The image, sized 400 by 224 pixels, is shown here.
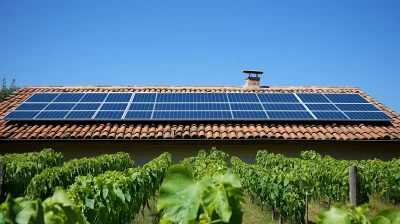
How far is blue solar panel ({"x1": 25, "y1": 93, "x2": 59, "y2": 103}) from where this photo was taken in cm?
1590

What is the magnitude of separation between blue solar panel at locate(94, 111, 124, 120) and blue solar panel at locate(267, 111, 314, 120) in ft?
17.7

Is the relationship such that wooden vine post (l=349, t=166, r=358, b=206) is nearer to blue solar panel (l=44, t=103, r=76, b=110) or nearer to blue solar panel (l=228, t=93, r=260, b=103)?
blue solar panel (l=228, t=93, r=260, b=103)

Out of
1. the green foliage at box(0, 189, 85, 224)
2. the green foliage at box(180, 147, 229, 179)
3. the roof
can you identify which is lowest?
the green foliage at box(0, 189, 85, 224)

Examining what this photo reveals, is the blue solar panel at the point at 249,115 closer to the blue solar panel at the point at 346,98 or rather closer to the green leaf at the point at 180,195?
the blue solar panel at the point at 346,98

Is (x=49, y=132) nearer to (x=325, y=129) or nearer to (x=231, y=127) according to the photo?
(x=231, y=127)

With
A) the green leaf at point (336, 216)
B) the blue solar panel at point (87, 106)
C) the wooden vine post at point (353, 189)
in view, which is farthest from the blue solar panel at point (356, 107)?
the green leaf at point (336, 216)

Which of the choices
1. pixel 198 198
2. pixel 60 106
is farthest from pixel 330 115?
pixel 198 198

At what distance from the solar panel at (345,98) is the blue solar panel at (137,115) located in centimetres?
743

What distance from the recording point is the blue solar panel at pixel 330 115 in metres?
14.3

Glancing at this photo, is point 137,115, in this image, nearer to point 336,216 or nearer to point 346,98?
point 346,98

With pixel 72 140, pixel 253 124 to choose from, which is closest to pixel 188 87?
pixel 253 124

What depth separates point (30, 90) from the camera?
1831cm

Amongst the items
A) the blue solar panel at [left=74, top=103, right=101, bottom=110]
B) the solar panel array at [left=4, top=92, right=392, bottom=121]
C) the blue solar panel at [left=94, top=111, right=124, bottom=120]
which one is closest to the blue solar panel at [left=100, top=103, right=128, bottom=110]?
the solar panel array at [left=4, top=92, right=392, bottom=121]

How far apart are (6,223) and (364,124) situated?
14.4 meters
